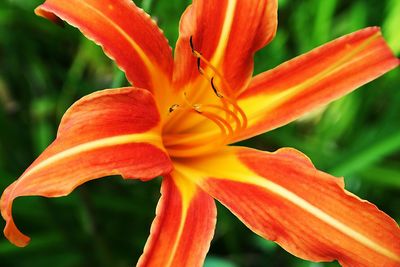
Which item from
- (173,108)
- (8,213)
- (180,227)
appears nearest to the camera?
(8,213)

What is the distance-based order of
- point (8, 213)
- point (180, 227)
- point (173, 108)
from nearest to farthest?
point (8, 213) < point (180, 227) < point (173, 108)

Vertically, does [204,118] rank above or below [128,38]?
below

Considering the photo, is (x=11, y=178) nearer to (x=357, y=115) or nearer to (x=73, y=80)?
(x=73, y=80)

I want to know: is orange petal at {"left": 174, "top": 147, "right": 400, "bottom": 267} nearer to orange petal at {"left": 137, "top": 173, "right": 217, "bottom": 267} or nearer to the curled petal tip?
orange petal at {"left": 137, "top": 173, "right": 217, "bottom": 267}

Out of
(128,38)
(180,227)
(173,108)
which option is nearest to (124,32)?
(128,38)

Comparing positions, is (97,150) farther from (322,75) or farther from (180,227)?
(322,75)

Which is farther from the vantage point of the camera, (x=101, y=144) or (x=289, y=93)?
(x=289, y=93)

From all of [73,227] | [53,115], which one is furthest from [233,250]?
[53,115]
